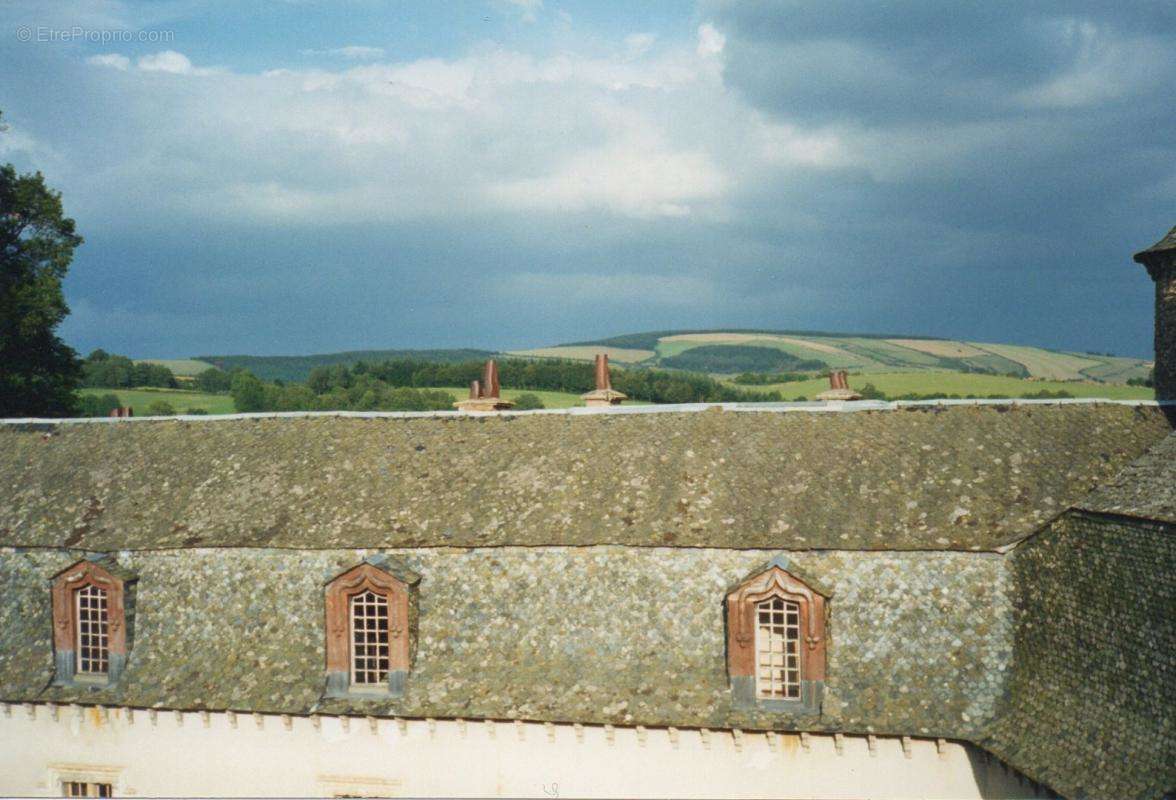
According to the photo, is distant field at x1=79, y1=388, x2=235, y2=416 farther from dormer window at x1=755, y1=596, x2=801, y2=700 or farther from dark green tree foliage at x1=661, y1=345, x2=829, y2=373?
dark green tree foliage at x1=661, y1=345, x2=829, y2=373

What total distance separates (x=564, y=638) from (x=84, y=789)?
1276 centimetres

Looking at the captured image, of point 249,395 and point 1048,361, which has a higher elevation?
point 1048,361

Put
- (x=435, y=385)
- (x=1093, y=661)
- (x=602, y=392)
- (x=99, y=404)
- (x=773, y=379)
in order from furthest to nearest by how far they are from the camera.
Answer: (x=773, y=379) → (x=435, y=385) → (x=99, y=404) → (x=602, y=392) → (x=1093, y=661)

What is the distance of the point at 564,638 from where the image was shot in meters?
23.3

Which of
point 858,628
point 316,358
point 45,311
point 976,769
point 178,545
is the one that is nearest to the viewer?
point 976,769

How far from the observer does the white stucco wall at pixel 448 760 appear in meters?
21.3

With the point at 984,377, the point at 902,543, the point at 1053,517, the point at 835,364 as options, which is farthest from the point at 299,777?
the point at 835,364

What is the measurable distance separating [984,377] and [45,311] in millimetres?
71186

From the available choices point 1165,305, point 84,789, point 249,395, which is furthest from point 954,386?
point 84,789

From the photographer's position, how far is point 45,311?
153 ft

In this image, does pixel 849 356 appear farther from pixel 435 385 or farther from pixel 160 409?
pixel 160 409

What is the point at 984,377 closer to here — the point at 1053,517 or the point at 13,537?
the point at 1053,517

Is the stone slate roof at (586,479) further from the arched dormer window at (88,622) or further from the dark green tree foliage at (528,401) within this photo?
the dark green tree foliage at (528,401)

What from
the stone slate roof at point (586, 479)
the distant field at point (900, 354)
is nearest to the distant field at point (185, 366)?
the distant field at point (900, 354)
